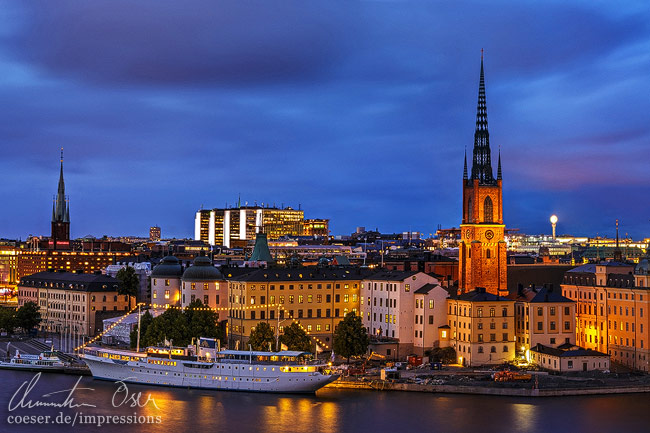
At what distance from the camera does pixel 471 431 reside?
2003 inches

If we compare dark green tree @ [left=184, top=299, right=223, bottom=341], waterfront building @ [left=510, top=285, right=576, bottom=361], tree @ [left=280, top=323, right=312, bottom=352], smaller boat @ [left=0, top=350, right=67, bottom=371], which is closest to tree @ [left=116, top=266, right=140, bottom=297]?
smaller boat @ [left=0, top=350, right=67, bottom=371]

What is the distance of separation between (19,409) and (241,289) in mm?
22283

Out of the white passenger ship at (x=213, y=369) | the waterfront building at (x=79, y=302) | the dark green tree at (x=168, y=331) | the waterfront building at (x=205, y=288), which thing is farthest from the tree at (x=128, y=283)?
the white passenger ship at (x=213, y=369)

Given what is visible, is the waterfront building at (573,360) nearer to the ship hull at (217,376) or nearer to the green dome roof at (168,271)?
the ship hull at (217,376)

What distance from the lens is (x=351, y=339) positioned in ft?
222

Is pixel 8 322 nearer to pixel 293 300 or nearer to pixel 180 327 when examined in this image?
pixel 180 327

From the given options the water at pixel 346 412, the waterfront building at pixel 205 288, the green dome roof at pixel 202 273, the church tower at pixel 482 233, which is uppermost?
the church tower at pixel 482 233

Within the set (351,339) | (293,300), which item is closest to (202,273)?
(293,300)

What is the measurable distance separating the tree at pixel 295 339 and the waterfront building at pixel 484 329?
1085cm

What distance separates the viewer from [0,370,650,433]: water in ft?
168

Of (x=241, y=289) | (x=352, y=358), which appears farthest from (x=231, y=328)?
(x=352, y=358)

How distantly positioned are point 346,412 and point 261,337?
44.9ft

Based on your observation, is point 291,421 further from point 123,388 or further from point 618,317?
point 618,317

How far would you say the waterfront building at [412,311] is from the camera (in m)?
71.0
